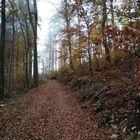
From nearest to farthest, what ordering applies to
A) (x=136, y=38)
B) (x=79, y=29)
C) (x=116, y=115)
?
(x=136, y=38) → (x=116, y=115) → (x=79, y=29)

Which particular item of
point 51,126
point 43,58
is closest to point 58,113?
point 51,126

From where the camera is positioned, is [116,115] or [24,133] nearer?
[24,133]

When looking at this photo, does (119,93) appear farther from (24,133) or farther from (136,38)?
(24,133)

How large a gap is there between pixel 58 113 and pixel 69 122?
74.8 inches

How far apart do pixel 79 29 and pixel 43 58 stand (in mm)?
80361

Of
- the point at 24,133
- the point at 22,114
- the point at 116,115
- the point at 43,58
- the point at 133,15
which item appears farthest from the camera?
the point at 43,58

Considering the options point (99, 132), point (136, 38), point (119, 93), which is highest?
point (136, 38)

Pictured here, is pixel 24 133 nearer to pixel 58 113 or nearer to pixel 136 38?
pixel 58 113

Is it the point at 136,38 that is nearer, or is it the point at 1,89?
the point at 136,38

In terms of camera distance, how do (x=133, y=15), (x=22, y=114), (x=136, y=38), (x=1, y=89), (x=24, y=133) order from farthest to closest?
(x=1, y=89) < (x=22, y=114) < (x=24, y=133) < (x=136, y=38) < (x=133, y=15)

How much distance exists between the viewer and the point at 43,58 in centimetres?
10069

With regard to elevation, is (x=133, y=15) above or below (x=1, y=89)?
above

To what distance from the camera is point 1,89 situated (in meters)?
17.1

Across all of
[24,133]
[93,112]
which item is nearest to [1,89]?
[93,112]
